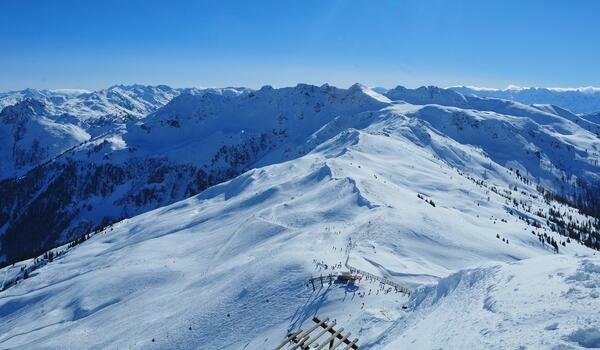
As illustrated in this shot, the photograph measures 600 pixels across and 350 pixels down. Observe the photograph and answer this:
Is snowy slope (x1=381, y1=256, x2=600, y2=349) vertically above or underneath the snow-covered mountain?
above

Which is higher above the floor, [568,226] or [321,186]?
[321,186]

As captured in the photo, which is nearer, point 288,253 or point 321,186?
point 288,253

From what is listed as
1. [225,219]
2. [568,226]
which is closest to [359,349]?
[225,219]

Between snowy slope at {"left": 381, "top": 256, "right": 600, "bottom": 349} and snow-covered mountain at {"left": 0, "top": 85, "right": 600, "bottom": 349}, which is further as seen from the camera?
snow-covered mountain at {"left": 0, "top": 85, "right": 600, "bottom": 349}

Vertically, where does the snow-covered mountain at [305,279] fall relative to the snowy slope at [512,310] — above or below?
below

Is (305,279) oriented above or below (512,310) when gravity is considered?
below

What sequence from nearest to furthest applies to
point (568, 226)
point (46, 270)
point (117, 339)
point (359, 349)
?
point (359, 349) < point (117, 339) < point (46, 270) < point (568, 226)

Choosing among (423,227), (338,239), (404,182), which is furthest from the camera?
(404,182)

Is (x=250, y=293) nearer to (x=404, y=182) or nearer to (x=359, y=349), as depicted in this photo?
Answer: (x=359, y=349)

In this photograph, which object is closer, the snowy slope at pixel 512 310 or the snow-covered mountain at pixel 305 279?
the snowy slope at pixel 512 310

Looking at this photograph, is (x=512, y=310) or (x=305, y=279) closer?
(x=512, y=310)

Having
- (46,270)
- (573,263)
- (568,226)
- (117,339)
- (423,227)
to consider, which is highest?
(573,263)
